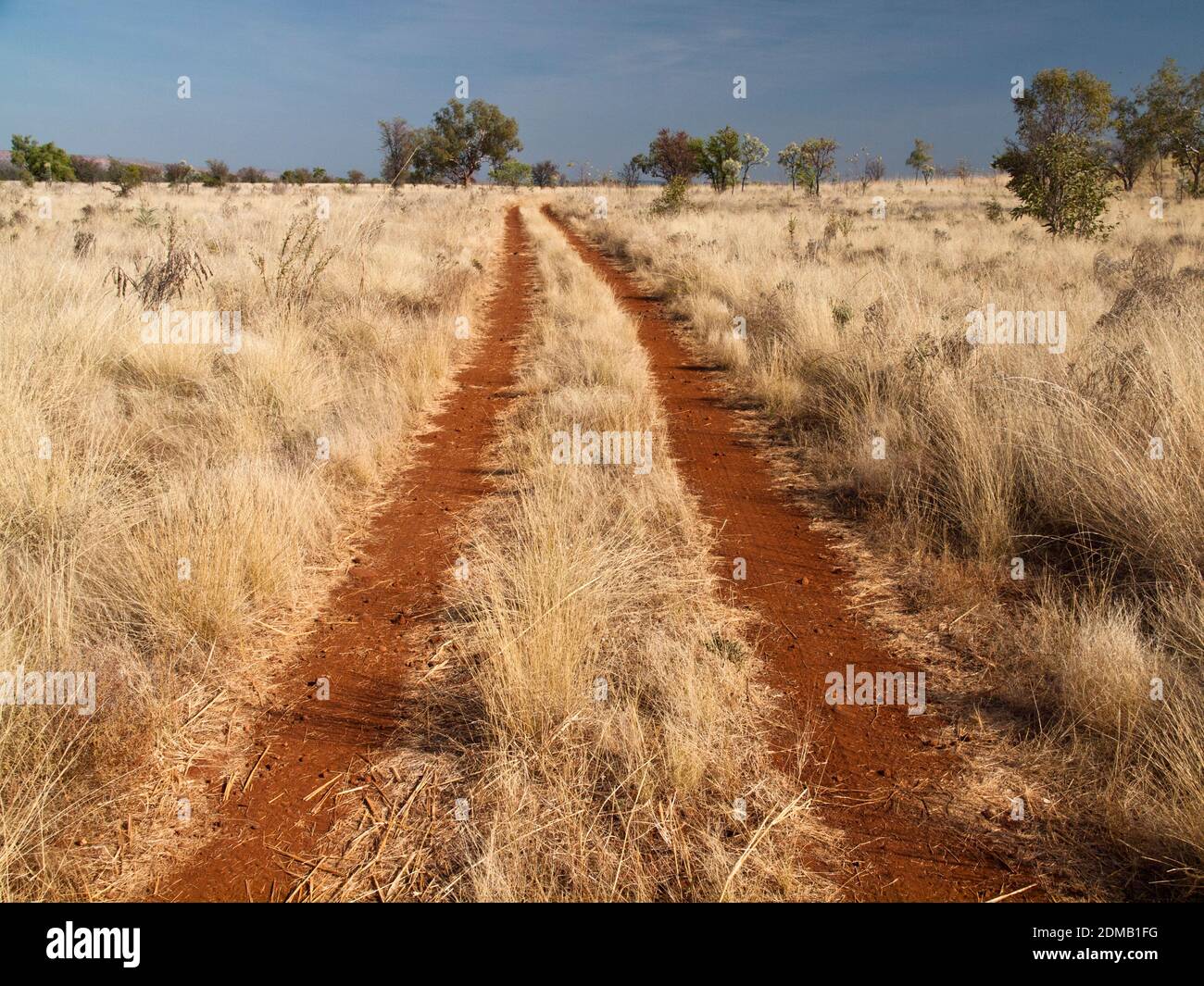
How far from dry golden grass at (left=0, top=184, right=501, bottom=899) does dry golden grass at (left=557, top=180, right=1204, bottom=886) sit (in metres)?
3.33

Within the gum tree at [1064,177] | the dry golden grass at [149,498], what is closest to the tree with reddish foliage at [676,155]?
the gum tree at [1064,177]

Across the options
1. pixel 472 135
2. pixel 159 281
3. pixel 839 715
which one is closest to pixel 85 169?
pixel 472 135

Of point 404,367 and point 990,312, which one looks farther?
point 404,367

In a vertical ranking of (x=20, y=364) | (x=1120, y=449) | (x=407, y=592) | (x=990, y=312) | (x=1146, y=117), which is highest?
(x=1146, y=117)

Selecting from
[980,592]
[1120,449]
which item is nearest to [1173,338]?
[1120,449]

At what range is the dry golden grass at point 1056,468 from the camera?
257 centimetres

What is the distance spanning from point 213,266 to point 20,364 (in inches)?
228

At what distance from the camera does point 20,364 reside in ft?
16.7

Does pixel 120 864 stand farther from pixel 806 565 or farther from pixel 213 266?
pixel 213 266

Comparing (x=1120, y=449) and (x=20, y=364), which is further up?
(x=20, y=364)

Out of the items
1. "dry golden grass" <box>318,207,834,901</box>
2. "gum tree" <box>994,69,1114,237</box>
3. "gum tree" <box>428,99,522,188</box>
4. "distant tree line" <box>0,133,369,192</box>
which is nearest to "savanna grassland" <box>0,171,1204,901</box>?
"dry golden grass" <box>318,207,834,901</box>

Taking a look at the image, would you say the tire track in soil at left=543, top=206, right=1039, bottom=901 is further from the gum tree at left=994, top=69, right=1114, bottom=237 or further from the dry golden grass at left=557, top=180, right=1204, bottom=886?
the gum tree at left=994, top=69, right=1114, bottom=237

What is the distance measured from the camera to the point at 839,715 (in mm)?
3020

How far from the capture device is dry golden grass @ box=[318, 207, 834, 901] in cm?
223
